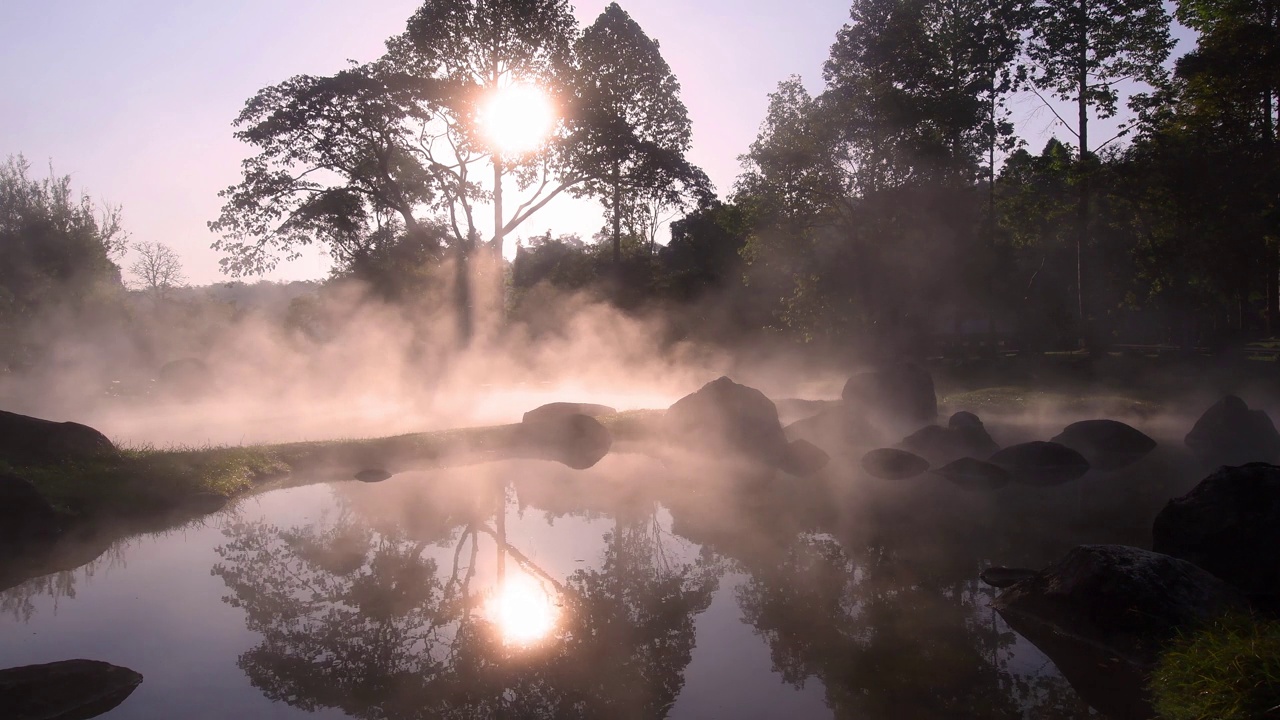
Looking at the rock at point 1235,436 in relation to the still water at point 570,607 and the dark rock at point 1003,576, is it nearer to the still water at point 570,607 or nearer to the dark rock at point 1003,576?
the still water at point 570,607

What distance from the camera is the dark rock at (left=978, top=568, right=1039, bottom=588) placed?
9.50 metres

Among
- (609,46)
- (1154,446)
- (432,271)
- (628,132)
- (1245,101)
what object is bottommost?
(1154,446)

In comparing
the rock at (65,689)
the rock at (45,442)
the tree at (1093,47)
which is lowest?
the rock at (65,689)

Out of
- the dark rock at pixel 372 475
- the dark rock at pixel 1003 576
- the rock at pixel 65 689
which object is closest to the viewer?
the rock at pixel 65 689

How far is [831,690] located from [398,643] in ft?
13.7

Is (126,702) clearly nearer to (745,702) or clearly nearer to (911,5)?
(745,702)

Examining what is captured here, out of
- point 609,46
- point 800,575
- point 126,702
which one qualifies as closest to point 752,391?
point 800,575

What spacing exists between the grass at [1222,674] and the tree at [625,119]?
2692cm

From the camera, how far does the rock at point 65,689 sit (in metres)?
6.28

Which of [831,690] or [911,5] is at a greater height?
[911,5]

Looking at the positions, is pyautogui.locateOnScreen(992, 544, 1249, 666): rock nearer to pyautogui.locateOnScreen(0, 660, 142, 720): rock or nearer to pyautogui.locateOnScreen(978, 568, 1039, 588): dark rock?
pyautogui.locateOnScreen(978, 568, 1039, 588): dark rock

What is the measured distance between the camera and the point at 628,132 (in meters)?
31.2

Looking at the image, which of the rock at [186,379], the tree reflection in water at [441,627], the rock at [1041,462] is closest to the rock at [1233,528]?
the tree reflection in water at [441,627]

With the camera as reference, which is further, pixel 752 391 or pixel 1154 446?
pixel 752 391
